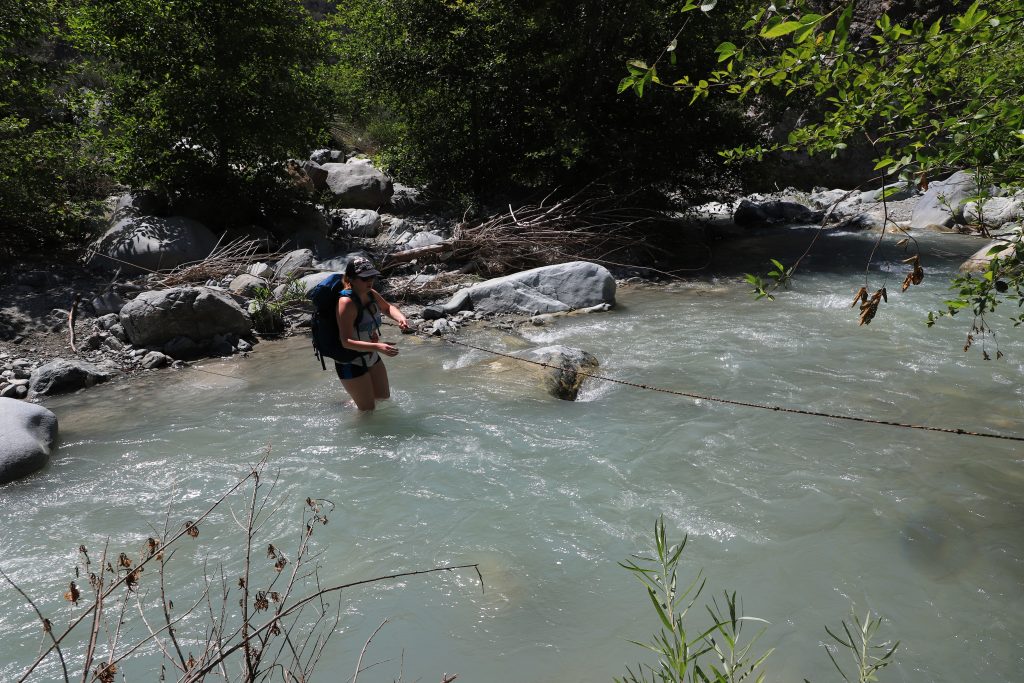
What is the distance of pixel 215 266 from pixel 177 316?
2.48m

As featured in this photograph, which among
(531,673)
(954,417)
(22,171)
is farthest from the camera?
(22,171)

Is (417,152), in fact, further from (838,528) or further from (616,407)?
(838,528)

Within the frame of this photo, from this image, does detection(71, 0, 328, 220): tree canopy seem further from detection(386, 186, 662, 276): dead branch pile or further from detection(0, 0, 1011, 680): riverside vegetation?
detection(386, 186, 662, 276): dead branch pile

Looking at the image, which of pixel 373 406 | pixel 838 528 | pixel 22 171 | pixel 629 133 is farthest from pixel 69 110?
pixel 838 528

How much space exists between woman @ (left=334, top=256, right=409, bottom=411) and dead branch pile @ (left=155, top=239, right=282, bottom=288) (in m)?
5.48

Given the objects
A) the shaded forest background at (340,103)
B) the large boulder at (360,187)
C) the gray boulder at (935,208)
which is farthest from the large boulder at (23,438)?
the gray boulder at (935,208)

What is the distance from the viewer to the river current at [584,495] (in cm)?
359

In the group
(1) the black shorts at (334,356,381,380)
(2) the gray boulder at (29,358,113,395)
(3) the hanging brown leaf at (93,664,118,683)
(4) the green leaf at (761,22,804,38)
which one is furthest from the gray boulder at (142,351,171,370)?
(4) the green leaf at (761,22,804,38)

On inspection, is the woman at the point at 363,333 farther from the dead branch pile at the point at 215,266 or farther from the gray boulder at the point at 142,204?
the gray boulder at the point at 142,204

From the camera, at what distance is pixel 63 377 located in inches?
309

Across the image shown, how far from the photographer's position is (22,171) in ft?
33.8

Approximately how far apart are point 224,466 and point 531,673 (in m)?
3.31

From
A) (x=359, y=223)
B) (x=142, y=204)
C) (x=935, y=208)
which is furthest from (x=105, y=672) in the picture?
(x=935, y=208)

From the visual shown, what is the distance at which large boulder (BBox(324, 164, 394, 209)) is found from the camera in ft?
57.4
